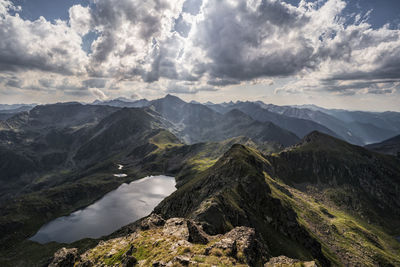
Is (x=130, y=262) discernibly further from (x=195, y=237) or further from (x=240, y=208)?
(x=240, y=208)

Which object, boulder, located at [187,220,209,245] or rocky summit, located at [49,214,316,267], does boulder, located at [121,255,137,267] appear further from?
boulder, located at [187,220,209,245]

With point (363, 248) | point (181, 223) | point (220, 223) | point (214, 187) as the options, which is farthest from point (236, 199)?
point (363, 248)

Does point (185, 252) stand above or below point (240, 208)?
above

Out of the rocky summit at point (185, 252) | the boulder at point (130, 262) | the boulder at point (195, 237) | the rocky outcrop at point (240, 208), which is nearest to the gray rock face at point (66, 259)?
the rocky summit at point (185, 252)

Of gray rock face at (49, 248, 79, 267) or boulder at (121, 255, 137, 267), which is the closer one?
boulder at (121, 255, 137, 267)

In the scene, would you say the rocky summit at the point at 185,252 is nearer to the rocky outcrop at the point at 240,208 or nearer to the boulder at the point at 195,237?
the boulder at the point at 195,237

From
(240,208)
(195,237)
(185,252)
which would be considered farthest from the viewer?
(240,208)

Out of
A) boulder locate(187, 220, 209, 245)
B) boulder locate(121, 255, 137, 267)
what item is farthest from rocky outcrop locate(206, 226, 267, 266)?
boulder locate(121, 255, 137, 267)

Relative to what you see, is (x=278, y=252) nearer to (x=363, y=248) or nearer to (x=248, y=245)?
(x=248, y=245)

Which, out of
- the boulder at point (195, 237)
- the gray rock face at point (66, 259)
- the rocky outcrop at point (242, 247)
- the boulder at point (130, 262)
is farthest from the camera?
the gray rock face at point (66, 259)

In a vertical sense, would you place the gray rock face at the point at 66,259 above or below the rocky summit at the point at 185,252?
below

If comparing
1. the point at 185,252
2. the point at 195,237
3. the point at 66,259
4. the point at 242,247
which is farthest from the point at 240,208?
the point at 66,259

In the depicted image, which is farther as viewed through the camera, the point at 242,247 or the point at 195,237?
the point at 195,237

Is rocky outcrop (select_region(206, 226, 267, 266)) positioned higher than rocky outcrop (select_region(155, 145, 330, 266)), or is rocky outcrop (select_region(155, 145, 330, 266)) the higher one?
rocky outcrop (select_region(206, 226, 267, 266))
